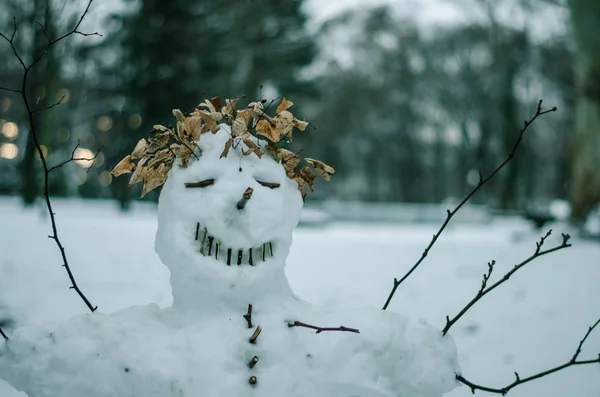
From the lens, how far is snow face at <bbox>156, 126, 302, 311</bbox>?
5.08 feet

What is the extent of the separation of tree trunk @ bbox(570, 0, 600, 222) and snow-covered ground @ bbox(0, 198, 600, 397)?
64.9 inches

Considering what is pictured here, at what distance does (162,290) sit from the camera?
13.8 ft

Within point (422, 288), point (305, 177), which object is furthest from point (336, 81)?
point (305, 177)

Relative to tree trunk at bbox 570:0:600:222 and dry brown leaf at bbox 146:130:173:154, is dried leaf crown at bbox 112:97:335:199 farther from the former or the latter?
tree trunk at bbox 570:0:600:222

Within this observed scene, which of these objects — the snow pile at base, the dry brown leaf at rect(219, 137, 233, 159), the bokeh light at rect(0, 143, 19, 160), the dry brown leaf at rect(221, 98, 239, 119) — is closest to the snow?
the snow pile at base

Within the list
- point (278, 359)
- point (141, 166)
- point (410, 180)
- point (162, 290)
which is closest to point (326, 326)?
point (278, 359)

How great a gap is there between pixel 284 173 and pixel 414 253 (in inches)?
197

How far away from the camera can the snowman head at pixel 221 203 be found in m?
1.55

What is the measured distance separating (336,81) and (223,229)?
2245 centimetres

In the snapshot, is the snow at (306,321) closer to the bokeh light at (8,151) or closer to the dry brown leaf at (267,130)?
the dry brown leaf at (267,130)

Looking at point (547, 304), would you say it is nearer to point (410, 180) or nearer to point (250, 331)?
point (250, 331)

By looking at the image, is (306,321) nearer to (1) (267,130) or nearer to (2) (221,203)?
(2) (221,203)

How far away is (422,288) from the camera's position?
4734 mm

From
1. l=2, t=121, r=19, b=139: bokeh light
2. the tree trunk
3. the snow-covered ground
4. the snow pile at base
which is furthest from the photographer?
l=2, t=121, r=19, b=139: bokeh light
